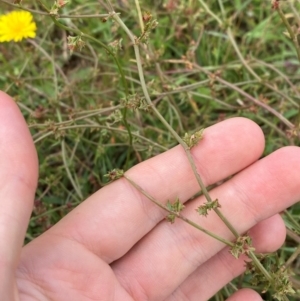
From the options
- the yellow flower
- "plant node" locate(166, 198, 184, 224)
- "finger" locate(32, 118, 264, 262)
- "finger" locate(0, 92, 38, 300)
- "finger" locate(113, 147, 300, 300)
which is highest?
the yellow flower

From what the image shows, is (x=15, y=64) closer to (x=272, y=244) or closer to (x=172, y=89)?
(x=172, y=89)

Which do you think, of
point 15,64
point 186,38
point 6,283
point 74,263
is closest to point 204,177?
point 74,263

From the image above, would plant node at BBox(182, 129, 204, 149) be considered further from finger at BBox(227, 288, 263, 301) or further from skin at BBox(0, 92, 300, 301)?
finger at BBox(227, 288, 263, 301)

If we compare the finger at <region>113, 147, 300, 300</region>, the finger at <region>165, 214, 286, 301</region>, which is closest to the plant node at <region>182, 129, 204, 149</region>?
the finger at <region>113, 147, 300, 300</region>

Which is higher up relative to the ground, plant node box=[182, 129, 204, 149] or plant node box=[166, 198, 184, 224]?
plant node box=[182, 129, 204, 149]

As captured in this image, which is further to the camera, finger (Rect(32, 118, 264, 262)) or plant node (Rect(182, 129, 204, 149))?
finger (Rect(32, 118, 264, 262))

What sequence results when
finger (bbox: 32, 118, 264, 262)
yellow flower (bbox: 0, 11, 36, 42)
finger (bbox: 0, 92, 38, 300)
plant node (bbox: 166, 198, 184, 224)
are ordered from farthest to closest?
yellow flower (bbox: 0, 11, 36, 42) < finger (bbox: 32, 118, 264, 262) < plant node (bbox: 166, 198, 184, 224) < finger (bbox: 0, 92, 38, 300)

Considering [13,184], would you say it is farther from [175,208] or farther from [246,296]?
[246,296]
